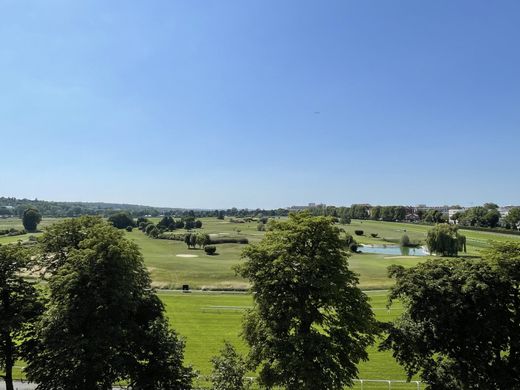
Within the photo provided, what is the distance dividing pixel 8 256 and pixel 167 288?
37200 mm

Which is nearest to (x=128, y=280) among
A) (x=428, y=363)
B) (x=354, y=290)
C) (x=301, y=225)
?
(x=301, y=225)

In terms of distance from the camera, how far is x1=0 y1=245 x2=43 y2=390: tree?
2169cm

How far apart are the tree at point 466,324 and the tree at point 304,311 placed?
101 inches

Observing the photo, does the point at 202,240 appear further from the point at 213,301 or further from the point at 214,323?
the point at 214,323

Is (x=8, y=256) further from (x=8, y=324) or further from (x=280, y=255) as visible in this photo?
(x=280, y=255)

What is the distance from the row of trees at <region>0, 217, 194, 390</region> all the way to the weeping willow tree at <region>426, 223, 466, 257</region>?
90.7 meters

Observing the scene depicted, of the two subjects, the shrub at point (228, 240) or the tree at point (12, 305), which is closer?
the tree at point (12, 305)

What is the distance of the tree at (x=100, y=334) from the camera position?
19344mm

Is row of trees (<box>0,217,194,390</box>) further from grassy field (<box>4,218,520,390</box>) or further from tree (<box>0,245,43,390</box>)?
grassy field (<box>4,218,520,390</box>)

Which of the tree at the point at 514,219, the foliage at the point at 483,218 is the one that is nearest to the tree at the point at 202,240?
the tree at the point at 514,219

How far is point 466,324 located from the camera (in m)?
20.0

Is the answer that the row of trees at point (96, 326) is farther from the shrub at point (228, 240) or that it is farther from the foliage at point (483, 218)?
the foliage at point (483, 218)

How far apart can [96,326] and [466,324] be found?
19.5 m

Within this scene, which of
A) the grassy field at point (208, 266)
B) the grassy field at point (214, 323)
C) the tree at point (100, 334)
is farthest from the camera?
the grassy field at point (208, 266)
